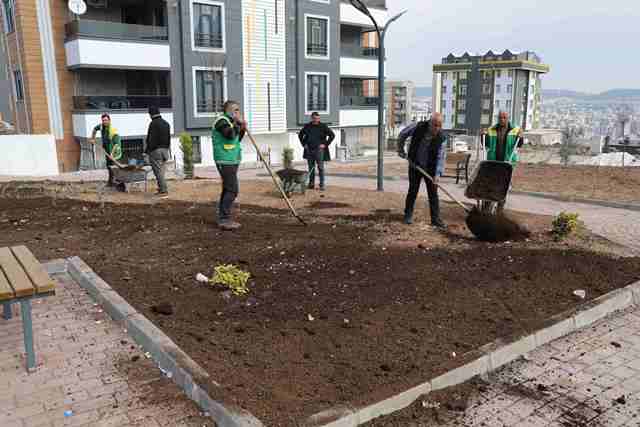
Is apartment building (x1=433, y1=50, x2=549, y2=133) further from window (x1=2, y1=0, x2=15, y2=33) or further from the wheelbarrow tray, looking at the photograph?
the wheelbarrow tray

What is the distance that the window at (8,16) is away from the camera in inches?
992

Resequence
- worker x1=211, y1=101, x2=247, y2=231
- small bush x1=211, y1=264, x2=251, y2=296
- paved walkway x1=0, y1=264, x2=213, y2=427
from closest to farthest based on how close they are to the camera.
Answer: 1. paved walkway x1=0, y1=264, x2=213, y2=427
2. small bush x1=211, y1=264, x2=251, y2=296
3. worker x1=211, y1=101, x2=247, y2=231

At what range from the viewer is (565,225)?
7203 millimetres

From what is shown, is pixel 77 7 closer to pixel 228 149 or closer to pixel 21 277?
pixel 228 149

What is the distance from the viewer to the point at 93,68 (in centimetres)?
2433

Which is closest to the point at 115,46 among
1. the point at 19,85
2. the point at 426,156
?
the point at 19,85

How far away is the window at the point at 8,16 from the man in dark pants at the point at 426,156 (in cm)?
2391

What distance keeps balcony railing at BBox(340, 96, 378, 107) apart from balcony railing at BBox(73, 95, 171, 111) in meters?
12.6

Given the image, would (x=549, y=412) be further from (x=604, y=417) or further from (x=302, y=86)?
(x=302, y=86)

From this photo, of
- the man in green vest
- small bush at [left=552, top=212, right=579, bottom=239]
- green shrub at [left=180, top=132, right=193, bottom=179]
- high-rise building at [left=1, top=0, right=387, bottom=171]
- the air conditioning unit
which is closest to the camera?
small bush at [left=552, top=212, right=579, bottom=239]

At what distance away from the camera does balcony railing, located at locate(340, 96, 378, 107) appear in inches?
1366

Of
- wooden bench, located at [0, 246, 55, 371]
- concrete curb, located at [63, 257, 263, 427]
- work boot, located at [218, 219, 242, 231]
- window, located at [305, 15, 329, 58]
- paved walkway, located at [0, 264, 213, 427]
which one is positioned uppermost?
window, located at [305, 15, 329, 58]

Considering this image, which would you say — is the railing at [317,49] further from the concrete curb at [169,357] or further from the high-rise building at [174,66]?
the concrete curb at [169,357]

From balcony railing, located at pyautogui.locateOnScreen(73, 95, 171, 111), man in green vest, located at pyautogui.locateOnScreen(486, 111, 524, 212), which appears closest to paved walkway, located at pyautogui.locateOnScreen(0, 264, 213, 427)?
man in green vest, located at pyautogui.locateOnScreen(486, 111, 524, 212)
